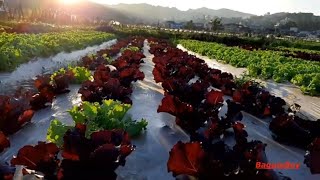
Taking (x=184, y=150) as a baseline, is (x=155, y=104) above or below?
below

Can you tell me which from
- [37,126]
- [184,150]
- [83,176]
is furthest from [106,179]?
[37,126]

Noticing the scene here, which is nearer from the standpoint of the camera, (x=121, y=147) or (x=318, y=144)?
Answer: (x=121, y=147)

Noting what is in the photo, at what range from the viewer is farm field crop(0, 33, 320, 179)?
301 cm

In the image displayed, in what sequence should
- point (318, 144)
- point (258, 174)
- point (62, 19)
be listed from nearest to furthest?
point (258, 174) → point (318, 144) → point (62, 19)

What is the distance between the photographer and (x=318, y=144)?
3.58 m

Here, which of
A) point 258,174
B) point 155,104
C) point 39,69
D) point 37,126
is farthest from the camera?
point 39,69

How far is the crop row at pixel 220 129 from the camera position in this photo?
2.96 meters

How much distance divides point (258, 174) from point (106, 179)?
119cm

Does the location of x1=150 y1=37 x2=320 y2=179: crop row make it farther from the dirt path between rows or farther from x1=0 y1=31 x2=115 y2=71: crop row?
x1=0 y1=31 x2=115 y2=71: crop row

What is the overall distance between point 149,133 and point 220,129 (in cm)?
102

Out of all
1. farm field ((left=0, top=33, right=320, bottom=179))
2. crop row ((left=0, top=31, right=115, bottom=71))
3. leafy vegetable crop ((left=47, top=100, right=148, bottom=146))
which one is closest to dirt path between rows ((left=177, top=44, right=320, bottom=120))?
farm field ((left=0, top=33, right=320, bottom=179))

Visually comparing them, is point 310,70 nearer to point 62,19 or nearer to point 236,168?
point 236,168

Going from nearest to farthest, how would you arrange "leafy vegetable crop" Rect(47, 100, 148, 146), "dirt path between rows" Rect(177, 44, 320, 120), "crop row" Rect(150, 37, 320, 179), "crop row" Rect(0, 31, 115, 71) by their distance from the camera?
"crop row" Rect(150, 37, 320, 179) → "leafy vegetable crop" Rect(47, 100, 148, 146) → "dirt path between rows" Rect(177, 44, 320, 120) → "crop row" Rect(0, 31, 115, 71)

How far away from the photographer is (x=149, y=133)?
5.03 m
